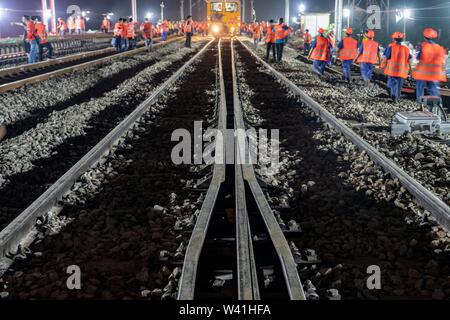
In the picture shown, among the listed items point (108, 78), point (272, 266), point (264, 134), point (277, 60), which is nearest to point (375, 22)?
point (277, 60)

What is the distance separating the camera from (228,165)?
651 centimetres

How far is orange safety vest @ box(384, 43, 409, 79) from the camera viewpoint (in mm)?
12109

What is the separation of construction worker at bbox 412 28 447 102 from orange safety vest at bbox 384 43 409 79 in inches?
48.8

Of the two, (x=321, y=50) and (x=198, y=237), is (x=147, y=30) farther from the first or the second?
(x=198, y=237)

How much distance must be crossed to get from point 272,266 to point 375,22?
3411 cm

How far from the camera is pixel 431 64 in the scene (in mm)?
10555

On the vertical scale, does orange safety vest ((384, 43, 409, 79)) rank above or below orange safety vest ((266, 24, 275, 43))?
below

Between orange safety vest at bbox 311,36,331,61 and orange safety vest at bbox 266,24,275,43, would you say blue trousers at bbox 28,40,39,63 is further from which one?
orange safety vest at bbox 311,36,331,61

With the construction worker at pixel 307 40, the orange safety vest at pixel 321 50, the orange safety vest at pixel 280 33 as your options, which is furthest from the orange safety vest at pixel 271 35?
the construction worker at pixel 307 40

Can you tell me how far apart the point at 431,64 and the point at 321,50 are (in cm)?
711

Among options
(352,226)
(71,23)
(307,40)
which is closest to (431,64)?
(352,226)

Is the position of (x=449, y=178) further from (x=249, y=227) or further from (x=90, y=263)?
(x=90, y=263)

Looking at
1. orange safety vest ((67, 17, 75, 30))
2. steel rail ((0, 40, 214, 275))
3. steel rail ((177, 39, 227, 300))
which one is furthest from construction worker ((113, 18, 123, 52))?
steel rail ((177, 39, 227, 300))
